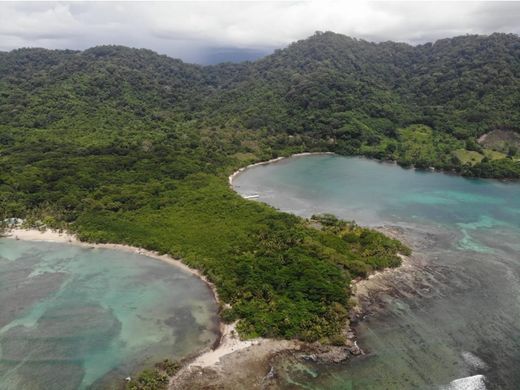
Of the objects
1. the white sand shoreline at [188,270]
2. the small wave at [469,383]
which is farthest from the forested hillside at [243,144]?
the small wave at [469,383]

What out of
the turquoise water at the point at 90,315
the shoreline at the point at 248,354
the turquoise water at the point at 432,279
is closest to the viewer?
the shoreline at the point at 248,354

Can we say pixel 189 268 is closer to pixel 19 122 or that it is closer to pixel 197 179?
pixel 197 179

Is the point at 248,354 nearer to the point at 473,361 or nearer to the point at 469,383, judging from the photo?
the point at 469,383

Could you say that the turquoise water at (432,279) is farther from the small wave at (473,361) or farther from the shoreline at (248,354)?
the shoreline at (248,354)

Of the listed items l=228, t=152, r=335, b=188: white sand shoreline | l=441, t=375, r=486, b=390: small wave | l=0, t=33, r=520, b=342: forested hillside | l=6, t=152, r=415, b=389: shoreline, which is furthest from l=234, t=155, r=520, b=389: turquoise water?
l=0, t=33, r=520, b=342: forested hillside

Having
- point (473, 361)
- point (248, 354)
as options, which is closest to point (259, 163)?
point (248, 354)

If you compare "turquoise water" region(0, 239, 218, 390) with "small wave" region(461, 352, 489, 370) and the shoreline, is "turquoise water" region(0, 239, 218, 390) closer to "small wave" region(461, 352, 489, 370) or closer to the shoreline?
the shoreline
